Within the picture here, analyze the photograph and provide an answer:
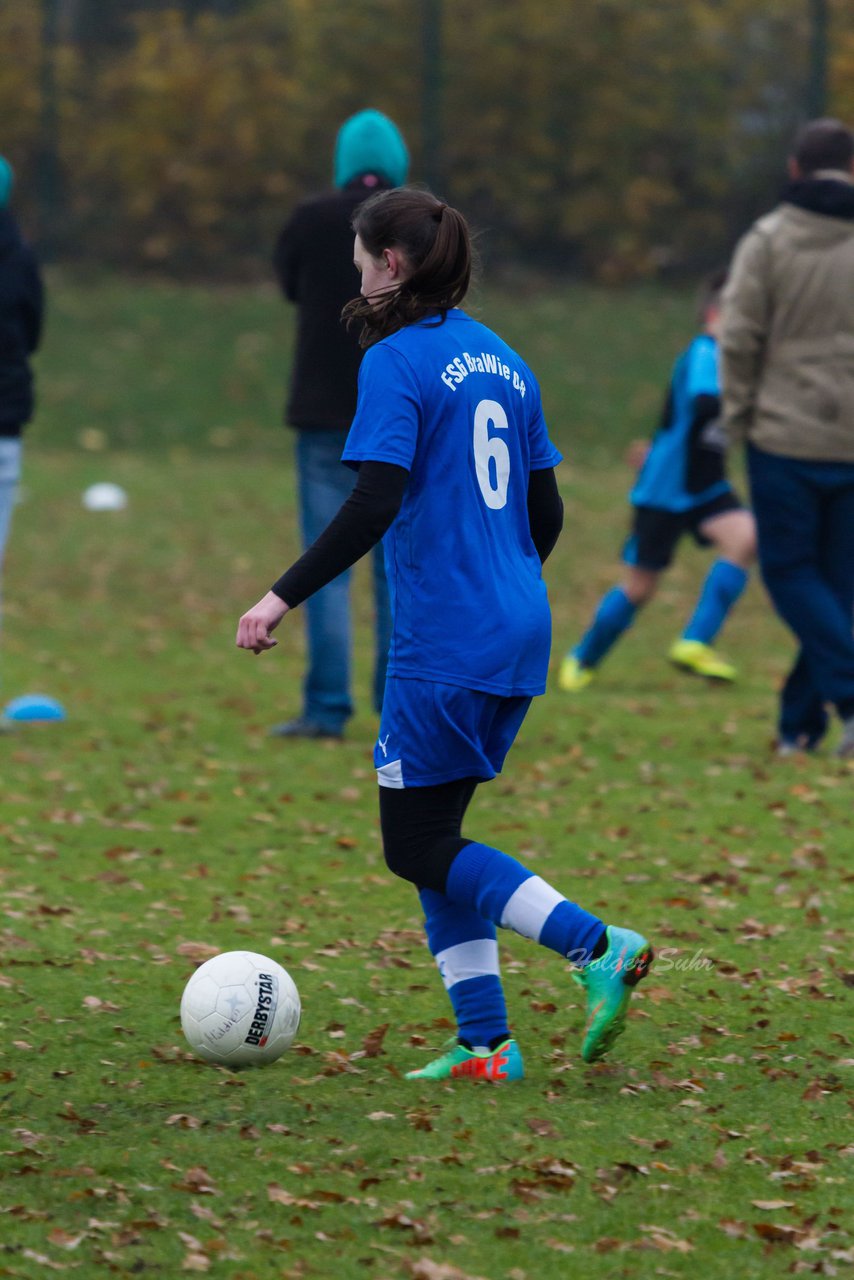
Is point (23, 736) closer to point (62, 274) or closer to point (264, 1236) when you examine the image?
point (264, 1236)

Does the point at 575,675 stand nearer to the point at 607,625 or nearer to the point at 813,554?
the point at 607,625

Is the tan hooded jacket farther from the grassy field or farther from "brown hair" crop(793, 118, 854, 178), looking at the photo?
the grassy field

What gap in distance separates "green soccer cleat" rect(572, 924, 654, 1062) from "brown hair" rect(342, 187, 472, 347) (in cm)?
142

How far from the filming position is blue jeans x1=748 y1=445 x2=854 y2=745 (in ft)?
26.3

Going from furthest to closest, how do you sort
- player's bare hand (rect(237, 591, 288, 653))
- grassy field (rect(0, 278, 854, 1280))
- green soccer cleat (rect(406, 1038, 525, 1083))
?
green soccer cleat (rect(406, 1038, 525, 1083)), player's bare hand (rect(237, 591, 288, 653)), grassy field (rect(0, 278, 854, 1280))

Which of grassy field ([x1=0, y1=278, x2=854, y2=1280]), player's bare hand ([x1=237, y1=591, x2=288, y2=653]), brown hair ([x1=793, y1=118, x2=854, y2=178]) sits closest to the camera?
grassy field ([x1=0, y1=278, x2=854, y2=1280])

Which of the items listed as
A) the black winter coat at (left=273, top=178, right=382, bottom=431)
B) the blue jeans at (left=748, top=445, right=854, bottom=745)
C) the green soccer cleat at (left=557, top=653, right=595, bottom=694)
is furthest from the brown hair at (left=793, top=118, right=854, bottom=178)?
the green soccer cleat at (left=557, top=653, right=595, bottom=694)

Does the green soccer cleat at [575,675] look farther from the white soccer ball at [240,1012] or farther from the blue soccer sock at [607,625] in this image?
the white soccer ball at [240,1012]

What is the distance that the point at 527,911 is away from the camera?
4.20 meters

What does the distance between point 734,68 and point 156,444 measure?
9604mm

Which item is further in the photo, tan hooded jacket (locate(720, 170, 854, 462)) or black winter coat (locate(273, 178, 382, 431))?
black winter coat (locate(273, 178, 382, 431))

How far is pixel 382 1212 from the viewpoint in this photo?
3680 mm

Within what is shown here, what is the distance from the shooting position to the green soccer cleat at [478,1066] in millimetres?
4473

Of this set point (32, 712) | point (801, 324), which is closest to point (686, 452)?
point (801, 324)
